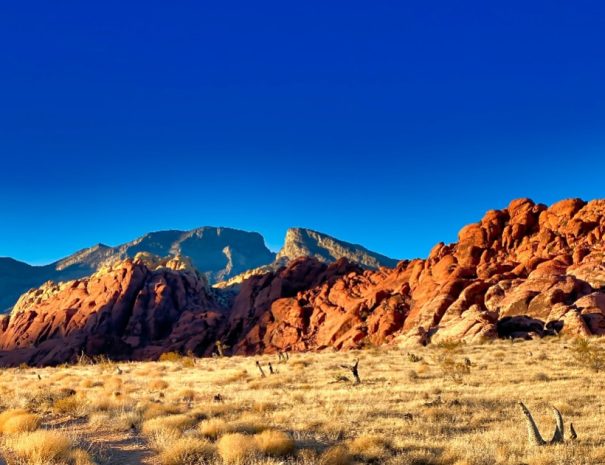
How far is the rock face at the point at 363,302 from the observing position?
4622 centimetres

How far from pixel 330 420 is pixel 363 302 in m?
51.2

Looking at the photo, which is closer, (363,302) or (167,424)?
(167,424)

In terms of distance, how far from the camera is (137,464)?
30.9 feet

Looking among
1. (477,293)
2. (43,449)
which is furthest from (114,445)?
(477,293)

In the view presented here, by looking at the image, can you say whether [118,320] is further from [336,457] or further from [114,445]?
[336,457]

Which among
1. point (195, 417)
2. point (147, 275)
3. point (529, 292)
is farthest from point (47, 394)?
point (147, 275)

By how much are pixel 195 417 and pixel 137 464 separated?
14.7 ft

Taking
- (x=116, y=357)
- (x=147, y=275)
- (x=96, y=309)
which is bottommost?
(x=116, y=357)

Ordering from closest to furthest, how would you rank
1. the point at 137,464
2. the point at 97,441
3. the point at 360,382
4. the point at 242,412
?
1. the point at 137,464
2. the point at 97,441
3. the point at 242,412
4. the point at 360,382

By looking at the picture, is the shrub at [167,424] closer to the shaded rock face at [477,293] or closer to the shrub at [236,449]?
the shrub at [236,449]

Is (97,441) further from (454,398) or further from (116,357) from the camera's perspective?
(116,357)

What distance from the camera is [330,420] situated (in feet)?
44.9

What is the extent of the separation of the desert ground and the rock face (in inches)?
816

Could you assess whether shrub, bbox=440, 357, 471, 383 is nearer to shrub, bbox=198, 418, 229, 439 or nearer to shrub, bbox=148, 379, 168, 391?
shrub, bbox=148, 379, 168, 391
